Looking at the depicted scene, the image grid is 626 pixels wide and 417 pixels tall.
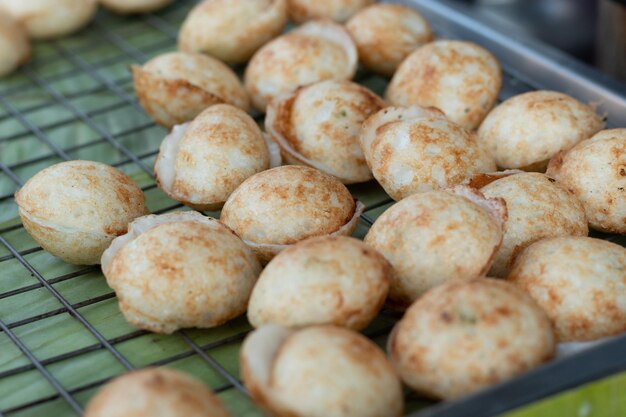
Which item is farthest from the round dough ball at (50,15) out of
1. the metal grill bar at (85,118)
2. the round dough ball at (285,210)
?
the round dough ball at (285,210)

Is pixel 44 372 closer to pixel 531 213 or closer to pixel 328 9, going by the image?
pixel 531 213

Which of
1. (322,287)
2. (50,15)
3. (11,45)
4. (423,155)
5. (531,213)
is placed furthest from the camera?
(50,15)

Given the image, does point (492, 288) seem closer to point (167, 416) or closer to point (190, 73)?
point (167, 416)

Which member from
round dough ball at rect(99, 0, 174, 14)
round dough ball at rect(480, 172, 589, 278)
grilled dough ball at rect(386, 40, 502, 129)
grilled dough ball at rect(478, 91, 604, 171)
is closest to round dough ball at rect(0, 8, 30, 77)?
round dough ball at rect(99, 0, 174, 14)

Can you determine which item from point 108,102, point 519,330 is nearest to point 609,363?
point 519,330

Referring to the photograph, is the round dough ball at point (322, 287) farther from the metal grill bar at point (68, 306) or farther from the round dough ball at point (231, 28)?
the round dough ball at point (231, 28)

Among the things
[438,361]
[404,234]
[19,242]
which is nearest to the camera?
[438,361]

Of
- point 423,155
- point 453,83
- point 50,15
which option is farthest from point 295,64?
point 50,15
